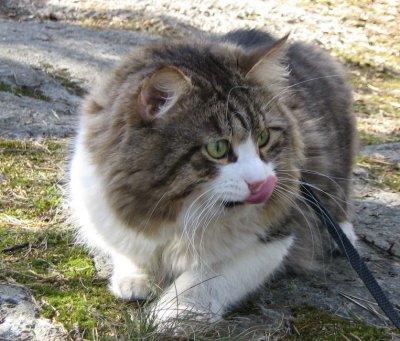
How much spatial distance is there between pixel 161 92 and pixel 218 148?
267 millimetres

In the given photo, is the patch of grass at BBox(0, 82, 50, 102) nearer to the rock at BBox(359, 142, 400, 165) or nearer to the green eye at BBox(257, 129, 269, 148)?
the rock at BBox(359, 142, 400, 165)

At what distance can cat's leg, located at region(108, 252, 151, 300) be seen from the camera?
2232 mm

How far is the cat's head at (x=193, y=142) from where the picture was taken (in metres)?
1.97

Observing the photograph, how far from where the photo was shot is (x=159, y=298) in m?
2.17

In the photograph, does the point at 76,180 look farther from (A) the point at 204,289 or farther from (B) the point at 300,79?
(B) the point at 300,79

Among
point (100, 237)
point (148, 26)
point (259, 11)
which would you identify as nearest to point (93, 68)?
point (148, 26)

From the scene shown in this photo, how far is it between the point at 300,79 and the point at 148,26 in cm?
414

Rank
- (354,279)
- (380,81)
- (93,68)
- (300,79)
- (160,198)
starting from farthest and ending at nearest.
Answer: (380,81) → (93,68) → (300,79) → (354,279) → (160,198)

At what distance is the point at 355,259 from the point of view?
2.21 metres

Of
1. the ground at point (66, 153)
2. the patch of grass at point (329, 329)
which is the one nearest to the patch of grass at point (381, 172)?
the ground at point (66, 153)

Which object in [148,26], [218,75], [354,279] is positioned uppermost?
[218,75]

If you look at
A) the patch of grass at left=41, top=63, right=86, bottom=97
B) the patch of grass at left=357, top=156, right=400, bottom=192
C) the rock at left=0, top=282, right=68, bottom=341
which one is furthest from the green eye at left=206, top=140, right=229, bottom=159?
the patch of grass at left=41, top=63, right=86, bottom=97

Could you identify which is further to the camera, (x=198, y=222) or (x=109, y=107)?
(x=109, y=107)

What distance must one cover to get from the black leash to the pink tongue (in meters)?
0.36
